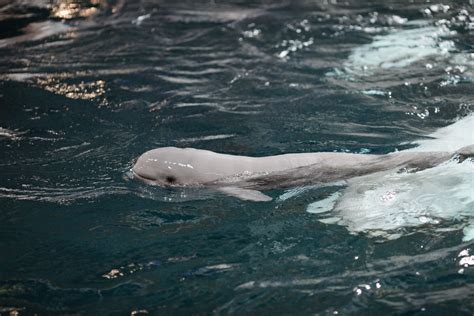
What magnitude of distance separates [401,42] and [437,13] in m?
1.82

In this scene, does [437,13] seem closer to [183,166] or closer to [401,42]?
[401,42]

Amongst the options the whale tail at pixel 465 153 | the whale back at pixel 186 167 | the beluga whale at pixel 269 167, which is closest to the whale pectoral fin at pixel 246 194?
the beluga whale at pixel 269 167

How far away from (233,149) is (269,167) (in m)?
1.05

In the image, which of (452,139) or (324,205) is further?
(452,139)

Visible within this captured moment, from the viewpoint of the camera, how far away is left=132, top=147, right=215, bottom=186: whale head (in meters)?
5.93

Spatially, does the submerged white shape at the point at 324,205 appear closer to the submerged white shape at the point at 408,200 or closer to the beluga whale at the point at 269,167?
the submerged white shape at the point at 408,200

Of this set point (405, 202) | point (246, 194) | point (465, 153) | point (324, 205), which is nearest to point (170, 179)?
point (246, 194)

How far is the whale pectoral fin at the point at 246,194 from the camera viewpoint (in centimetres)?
553

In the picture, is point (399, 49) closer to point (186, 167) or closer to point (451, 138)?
point (451, 138)

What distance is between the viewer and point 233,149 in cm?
686

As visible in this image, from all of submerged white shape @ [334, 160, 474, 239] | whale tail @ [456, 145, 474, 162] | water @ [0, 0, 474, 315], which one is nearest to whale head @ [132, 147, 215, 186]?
water @ [0, 0, 474, 315]

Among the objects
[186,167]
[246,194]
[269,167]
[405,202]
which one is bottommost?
[405,202]

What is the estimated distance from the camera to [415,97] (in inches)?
309

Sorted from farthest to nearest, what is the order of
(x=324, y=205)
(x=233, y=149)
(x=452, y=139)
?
(x=233, y=149) → (x=452, y=139) → (x=324, y=205)
